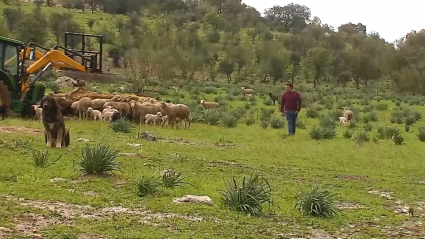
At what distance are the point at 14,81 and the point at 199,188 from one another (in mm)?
12210

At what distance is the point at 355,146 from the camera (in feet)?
62.2

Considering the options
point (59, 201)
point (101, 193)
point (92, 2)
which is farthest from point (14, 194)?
point (92, 2)

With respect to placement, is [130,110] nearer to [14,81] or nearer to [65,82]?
[14,81]

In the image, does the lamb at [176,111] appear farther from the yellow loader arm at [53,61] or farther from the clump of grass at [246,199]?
the clump of grass at [246,199]

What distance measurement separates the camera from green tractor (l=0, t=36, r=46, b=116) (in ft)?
62.3

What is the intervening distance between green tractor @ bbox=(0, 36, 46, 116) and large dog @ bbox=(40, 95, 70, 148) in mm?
6766

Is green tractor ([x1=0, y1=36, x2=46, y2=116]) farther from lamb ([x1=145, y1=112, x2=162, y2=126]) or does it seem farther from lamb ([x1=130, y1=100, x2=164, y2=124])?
lamb ([x1=145, y1=112, x2=162, y2=126])

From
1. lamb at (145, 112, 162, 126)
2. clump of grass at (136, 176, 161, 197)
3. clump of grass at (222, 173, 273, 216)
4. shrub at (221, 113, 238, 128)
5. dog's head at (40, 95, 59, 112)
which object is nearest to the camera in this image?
clump of grass at (222, 173, 273, 216)

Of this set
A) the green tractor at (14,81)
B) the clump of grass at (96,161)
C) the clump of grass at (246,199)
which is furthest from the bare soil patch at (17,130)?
the clump of grass at (246,199)

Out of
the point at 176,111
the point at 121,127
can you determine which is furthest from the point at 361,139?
the point at 121,127

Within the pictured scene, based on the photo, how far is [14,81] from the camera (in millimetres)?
19734

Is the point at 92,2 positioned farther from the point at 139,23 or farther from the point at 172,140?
the point at 172,140

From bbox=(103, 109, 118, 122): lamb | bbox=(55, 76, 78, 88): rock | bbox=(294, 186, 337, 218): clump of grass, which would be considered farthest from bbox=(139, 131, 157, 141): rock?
bbox=(55, 76, 78, 88): rock

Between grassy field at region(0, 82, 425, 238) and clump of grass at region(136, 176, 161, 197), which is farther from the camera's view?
clump of grass at region(136, 176, 161, 197)
